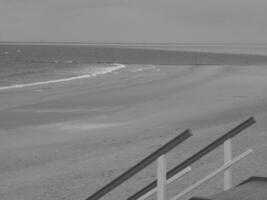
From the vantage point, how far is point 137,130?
48.3ft

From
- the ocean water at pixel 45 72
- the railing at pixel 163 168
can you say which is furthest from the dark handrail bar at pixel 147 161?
the ocean water at pixel 45 72

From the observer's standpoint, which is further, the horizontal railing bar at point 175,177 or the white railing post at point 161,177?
the horizontal railing bar at point 175,177

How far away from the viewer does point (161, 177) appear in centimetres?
→ 419

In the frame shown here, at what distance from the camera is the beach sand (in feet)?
A: 28.8

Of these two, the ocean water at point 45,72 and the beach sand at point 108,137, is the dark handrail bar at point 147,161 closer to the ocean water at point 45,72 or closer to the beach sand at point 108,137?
the beach sand at point 108,137

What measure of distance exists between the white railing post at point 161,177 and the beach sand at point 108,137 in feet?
11.9

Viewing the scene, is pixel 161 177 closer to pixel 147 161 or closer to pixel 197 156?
pixel 147 161

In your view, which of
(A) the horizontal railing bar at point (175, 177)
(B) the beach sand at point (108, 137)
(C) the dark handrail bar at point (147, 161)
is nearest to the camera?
(C) the dark handrail bar at point (147, 161)

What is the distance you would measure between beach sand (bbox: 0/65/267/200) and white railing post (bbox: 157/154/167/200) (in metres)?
3.64

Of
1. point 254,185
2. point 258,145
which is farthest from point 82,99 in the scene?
point 254,185

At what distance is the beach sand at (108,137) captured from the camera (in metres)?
8.79

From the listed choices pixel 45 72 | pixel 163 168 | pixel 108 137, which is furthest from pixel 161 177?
pixel 45 72

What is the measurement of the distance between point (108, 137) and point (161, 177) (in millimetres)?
9509

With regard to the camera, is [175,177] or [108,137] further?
[108,137]
